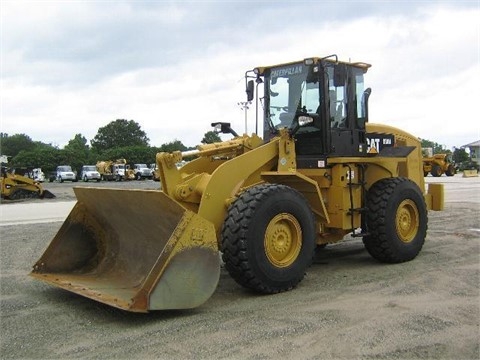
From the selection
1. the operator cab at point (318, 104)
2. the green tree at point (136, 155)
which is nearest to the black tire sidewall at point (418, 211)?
the operator cab at point (318, 104)

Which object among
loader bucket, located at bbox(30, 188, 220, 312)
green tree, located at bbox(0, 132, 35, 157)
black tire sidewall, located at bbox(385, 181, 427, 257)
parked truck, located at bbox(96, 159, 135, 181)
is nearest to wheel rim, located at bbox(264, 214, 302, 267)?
loader bucket, located at bbox(30, 188, 220, 312)

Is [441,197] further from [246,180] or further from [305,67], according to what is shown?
[246,180]

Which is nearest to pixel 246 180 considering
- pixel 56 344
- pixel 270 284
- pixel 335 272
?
pixel 270 284

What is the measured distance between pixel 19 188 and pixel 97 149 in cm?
6898

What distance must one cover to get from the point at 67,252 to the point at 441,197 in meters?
5.97

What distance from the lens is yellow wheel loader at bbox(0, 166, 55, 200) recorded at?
79.3ft

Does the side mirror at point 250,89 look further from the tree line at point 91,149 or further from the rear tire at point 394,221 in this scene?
the tree line at point 91,149

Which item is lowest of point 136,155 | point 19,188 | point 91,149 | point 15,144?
point 19,188

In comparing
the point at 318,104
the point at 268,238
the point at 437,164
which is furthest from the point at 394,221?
the point at 437,164

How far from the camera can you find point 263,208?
5375 millimetres

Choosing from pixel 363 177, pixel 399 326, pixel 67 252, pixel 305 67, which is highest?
pixel 305 67

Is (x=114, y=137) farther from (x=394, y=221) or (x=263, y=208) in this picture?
(x=263, y=208)

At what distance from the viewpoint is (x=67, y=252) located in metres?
6.21

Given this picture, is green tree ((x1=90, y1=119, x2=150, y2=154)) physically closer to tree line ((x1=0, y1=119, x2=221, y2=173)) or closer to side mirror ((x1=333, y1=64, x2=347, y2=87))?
tree line ((x1=0, y1=119, x2=221, y2=173))
